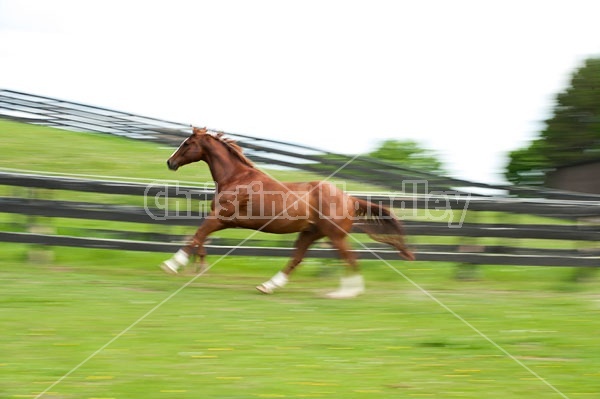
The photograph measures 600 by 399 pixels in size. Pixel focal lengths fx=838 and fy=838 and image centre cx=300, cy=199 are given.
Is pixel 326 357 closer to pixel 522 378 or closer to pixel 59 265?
pixel 522 378

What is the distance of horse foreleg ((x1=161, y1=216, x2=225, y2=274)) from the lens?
10789mm

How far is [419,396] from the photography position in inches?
262

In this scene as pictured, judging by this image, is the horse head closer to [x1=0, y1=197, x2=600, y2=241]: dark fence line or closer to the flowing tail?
[x1=0, y1=197, x2=600, y2=241]: dark fence line

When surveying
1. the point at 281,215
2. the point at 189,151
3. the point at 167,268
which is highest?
the point at 189,151

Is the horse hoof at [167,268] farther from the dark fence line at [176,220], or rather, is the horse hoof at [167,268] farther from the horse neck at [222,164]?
the dark fence line at [176,220]

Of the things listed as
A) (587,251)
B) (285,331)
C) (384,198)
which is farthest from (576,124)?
(285,331)

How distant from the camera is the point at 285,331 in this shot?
8.67 metres

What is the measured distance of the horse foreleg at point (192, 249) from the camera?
10.8 m

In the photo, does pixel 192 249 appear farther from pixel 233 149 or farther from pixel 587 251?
pixel 587 251

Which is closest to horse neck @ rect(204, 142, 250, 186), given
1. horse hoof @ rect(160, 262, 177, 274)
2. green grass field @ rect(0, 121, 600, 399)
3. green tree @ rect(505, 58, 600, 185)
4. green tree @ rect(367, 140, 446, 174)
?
horse hoof @ rect(160, 262, 177, 274)

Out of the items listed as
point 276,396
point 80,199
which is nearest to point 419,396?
point 276,396

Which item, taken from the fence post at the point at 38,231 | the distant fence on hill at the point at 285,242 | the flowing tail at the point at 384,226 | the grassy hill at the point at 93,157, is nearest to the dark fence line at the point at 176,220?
the distant fence on hill at the point at 285,242

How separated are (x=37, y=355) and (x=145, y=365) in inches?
38.8

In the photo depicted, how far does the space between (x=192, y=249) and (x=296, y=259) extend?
1384 mm
